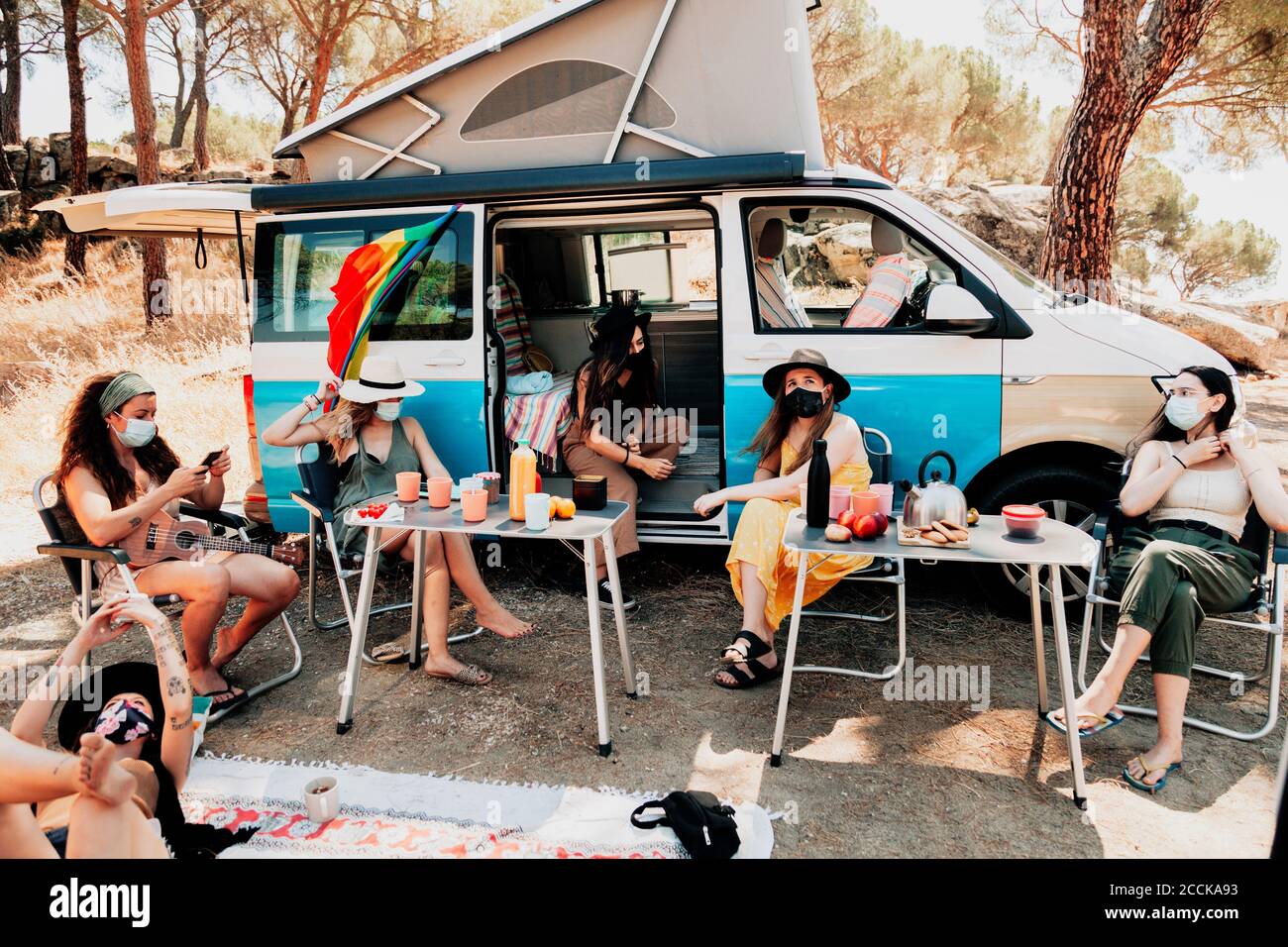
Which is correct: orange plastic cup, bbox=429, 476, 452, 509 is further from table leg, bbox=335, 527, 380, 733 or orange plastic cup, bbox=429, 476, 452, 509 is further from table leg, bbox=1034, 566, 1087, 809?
table leg, bbox=1034, 566, 1087, 809

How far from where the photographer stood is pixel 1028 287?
416 cm

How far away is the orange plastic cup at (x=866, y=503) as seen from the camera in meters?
3.09

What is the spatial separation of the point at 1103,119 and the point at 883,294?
5.00 meters

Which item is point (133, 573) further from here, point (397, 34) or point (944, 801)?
point (397, 34)

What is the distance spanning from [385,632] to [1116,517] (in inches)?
131

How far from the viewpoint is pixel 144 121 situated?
414 inches

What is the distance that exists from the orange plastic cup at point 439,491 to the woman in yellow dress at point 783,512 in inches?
43.0

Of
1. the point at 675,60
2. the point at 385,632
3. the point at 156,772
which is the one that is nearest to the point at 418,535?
the point at 385,632

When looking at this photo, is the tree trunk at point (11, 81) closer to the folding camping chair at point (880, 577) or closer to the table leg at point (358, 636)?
the table leg at point (358, 636)

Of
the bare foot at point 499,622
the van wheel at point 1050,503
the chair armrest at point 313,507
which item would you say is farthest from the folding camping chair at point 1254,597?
the chair armrest at point 313,507

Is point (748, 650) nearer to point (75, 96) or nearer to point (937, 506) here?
point (937, 506)
